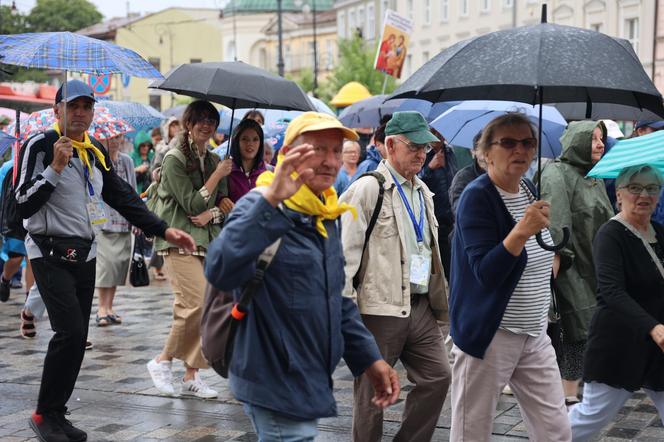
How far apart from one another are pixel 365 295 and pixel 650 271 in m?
1.39

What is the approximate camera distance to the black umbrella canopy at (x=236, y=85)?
7.11m

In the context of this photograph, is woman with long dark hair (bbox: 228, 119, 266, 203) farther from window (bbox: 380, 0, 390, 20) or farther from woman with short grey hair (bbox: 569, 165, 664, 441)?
window (bbox: 380, 0, 390, 20)

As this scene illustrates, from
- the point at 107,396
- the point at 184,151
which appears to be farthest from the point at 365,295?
the point at 107,396

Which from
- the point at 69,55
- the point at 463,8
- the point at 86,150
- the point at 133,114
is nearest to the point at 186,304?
the point at 86,150

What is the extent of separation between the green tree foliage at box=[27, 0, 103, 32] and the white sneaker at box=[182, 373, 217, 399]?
72.3 m

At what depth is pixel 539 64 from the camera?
Answer: 4289 millimetres

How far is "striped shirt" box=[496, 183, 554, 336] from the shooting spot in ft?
15.7

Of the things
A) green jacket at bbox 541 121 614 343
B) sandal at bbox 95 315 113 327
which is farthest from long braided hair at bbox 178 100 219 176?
sandal at bbox 95 315 113 327

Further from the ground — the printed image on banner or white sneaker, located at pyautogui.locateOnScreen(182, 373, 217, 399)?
the printed image on banner

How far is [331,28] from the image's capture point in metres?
82.0

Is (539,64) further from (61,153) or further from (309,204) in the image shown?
(61,153)

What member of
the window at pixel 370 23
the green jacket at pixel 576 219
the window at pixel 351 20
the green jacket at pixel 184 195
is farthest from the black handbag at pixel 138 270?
the window at pixel 351 20

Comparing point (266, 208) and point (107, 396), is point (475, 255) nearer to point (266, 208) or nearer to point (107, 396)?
point (266, 208)

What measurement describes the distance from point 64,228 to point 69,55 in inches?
39.4
